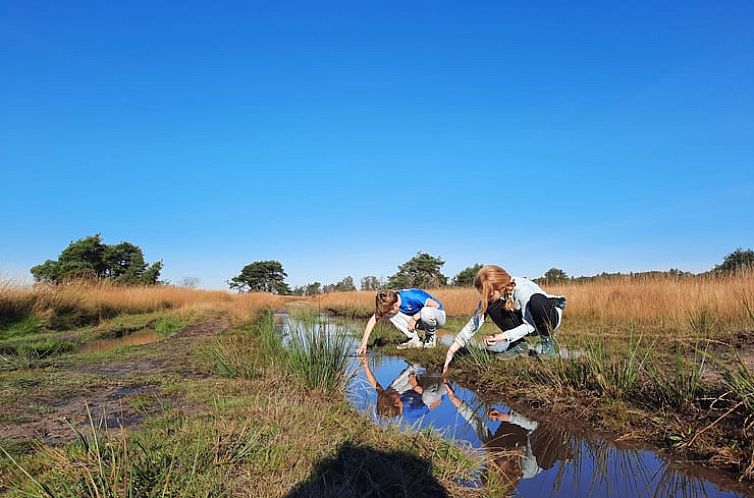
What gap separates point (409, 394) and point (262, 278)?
5525 centimetres

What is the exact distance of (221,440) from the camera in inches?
99.4

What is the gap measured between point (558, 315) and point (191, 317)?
42.6 ft

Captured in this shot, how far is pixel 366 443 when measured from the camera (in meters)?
2.84

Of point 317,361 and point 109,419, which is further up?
point 317,361

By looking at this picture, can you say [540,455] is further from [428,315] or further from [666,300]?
[666,300]

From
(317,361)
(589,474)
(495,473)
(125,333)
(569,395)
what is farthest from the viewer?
(125,333)

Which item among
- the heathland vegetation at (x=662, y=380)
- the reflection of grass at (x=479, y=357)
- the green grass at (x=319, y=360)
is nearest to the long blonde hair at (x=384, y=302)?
the heathland vegetation at (x=662, y=380)

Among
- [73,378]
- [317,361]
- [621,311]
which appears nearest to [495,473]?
[317,361]

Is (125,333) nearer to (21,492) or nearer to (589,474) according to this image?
(21,492)

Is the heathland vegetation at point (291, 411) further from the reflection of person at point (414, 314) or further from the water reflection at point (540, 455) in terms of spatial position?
the reflection of person at point (414, 314)

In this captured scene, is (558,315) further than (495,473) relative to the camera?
Yes

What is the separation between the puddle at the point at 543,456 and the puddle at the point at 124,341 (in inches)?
239

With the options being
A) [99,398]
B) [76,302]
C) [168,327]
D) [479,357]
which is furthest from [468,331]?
[76,302]

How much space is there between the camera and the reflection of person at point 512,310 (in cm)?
530
